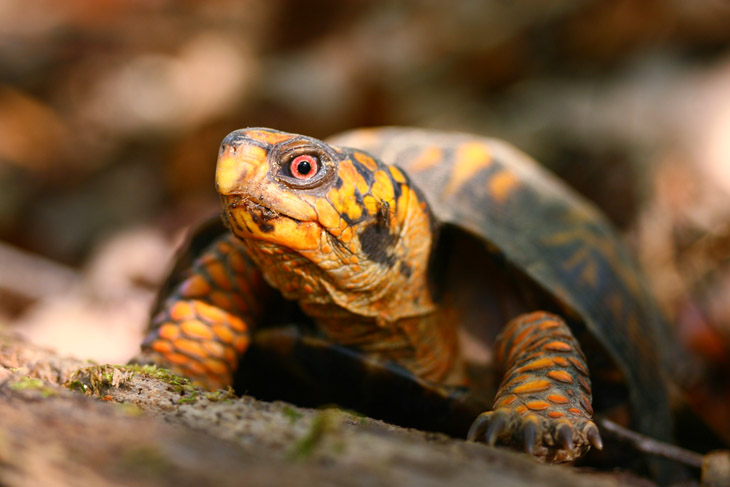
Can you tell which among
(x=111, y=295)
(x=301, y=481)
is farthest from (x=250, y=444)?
(x=111, y=295)

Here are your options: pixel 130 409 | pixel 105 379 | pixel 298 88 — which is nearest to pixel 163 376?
pixel 105 379

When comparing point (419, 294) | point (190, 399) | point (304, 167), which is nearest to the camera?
point (190, 399)

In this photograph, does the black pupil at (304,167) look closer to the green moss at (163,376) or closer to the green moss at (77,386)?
the green moss at (163,376)

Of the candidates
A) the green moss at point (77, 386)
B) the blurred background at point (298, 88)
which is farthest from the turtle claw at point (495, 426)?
the blurred background at point (298, 88)

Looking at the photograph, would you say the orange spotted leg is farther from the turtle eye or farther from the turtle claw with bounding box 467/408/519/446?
the turtle claw with bounding box 467/408/519/446

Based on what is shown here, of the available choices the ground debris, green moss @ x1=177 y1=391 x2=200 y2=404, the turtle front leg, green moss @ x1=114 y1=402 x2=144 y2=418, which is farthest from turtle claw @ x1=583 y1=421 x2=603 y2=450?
green moss @ x1=114 y1=402 x2=144 y2=418

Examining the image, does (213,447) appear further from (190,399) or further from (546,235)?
(546,235)

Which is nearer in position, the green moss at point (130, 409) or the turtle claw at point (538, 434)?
the green moss at point (130, 409)

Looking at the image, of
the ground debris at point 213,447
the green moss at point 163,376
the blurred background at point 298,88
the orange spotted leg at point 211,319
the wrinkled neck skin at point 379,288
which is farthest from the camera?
the blurred background at point 298,88
